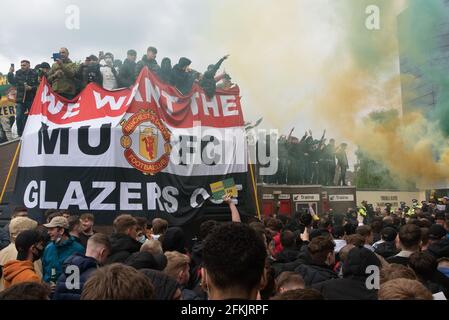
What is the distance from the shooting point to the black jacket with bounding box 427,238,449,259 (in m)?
4.79

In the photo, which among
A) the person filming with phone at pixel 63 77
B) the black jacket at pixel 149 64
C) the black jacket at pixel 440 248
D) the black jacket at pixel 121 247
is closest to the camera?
the black jacket at pixel 121 247

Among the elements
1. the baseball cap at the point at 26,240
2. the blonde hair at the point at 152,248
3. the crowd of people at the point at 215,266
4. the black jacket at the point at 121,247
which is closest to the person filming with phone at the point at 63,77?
the crowd of people at the point at 215,266

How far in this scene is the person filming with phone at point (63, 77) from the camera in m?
8.32

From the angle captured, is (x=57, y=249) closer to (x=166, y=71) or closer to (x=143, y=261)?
(x=143, y=261)

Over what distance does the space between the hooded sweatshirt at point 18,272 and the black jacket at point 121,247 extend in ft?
2.04

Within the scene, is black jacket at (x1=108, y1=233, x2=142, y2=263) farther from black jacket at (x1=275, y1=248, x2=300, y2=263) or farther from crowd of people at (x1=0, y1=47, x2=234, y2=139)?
crowd of people at (x1=0, y1=47, x2=234, y2=139)

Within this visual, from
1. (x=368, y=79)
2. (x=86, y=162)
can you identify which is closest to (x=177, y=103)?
(x=86, y=162)

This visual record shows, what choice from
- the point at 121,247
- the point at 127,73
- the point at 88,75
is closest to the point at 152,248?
the point at 121,247

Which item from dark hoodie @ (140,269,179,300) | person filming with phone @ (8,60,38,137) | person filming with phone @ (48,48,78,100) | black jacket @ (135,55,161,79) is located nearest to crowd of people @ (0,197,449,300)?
dark hoodie @ (140,269,179,300)

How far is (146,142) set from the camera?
6949 mm

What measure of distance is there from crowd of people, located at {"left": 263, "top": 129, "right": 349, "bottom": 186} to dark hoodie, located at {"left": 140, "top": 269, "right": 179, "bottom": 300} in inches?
517

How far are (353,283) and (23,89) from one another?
8.52 m

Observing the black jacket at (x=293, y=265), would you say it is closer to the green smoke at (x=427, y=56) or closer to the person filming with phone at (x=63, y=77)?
the person filming with phone at (x=63, y=77)

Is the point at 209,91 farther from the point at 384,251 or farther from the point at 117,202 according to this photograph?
the point at 384,251
